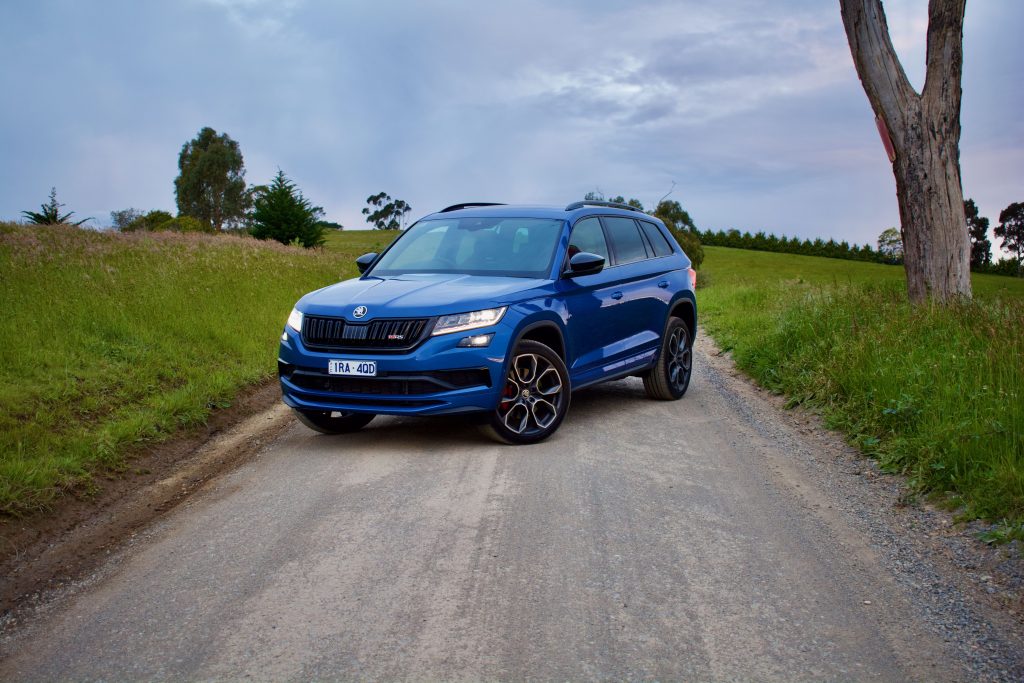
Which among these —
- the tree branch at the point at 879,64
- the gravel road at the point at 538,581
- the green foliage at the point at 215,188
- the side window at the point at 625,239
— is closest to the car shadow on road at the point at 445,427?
the gravel road at the point at 538,581

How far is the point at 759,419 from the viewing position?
27.4 ft

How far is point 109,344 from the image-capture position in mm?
9742

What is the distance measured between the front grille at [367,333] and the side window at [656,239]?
11.9 ft

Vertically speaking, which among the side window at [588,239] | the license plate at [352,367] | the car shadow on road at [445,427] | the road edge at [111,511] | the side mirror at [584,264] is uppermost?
the side window at [588,239]

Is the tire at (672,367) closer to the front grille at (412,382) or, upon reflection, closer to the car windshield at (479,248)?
the car windshield at (479,248)

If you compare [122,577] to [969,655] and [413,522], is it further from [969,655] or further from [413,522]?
[969,655]

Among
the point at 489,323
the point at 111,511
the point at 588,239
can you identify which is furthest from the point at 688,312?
the point at 111,511

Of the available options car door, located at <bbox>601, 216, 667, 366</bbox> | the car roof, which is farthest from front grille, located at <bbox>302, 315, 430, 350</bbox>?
car door, located at <bbox>601, 216, 667, 366</bbox>

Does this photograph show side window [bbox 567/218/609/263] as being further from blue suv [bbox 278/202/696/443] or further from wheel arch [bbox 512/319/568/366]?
wheel arch [bbox 512/319/568/366]

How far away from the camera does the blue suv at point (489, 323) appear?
6531 millimetres

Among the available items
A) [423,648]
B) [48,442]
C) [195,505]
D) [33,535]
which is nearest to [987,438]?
[423,648]

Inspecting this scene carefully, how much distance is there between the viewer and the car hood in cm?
659

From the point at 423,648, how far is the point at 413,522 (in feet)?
5.10

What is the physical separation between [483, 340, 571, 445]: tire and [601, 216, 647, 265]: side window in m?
1.77
